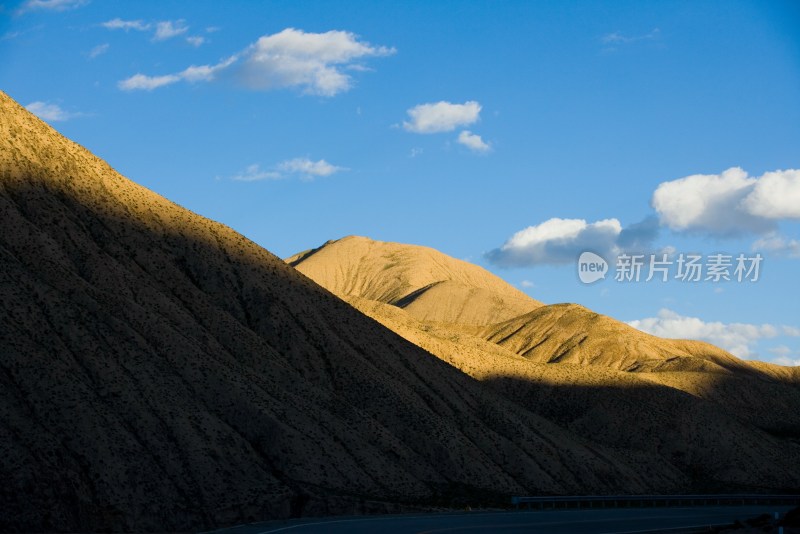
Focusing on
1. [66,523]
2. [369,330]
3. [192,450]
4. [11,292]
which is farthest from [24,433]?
[369,330]

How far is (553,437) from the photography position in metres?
81.2

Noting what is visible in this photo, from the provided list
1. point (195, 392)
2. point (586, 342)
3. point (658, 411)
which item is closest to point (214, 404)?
point (195, 392)

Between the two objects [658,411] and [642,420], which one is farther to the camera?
[658,411]

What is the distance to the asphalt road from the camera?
120ft

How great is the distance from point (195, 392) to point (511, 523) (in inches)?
811

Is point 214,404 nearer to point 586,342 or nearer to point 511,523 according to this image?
point 511,523

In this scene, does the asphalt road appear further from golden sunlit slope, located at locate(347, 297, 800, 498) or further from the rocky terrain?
golden sunlit slope, located at locate(347, 297, 800, 498)

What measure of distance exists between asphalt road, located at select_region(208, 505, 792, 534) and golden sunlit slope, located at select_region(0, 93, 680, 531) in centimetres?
599

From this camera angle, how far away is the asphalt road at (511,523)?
3662 centimetres

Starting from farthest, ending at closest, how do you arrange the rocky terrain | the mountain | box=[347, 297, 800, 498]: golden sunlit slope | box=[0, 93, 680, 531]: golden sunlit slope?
the mountain, box=[347, 297, 800, 498]: golden sunlit slope, the rocky terrain, box=[0, 93, 680, 531]: golden sunlit slope

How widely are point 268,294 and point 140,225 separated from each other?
1019 centimetres

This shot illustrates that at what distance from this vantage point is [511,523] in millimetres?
41500

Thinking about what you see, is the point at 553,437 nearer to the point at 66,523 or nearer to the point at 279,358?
the point at 279,358

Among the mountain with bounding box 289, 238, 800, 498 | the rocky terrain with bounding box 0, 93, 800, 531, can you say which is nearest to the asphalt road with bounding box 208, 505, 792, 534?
the rocky terrain with bounding box 0, 93, 800, 531
